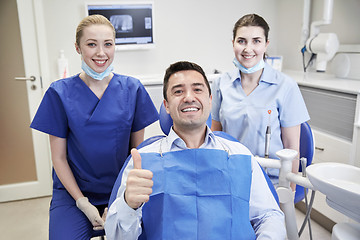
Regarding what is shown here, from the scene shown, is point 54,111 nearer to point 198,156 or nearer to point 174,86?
point 174,86

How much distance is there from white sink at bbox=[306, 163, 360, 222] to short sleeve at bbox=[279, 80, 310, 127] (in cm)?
47

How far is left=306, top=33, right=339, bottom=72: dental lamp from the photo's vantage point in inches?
97.9

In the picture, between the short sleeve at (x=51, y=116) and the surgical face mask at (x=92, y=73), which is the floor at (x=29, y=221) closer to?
the short sleeve at (x=51, y=116)

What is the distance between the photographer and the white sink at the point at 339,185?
2.71ft

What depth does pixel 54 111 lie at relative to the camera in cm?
142

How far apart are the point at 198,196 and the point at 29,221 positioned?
1876 millimetres

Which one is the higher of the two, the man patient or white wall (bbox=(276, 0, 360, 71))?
white wall (bbox=(276, 0, 360, 71))

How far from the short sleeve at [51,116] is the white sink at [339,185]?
1.03m

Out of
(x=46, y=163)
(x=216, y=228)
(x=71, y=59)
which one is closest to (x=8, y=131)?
(x=46, y=163)

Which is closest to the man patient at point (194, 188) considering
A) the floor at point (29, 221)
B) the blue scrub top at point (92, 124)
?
the blue scrub top at point (92, 124)

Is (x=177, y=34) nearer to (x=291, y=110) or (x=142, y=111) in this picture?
(x=142, y=111)

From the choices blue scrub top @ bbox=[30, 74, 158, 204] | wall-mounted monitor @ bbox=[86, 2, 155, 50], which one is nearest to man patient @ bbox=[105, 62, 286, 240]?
blue scrub top @ bbox=[30, 74, 158, 204]

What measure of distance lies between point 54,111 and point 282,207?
1.04 m

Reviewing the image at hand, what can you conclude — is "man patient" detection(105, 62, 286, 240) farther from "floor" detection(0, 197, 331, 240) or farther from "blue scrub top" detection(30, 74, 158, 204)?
"floor" detection(0, 197, 331, 240)
